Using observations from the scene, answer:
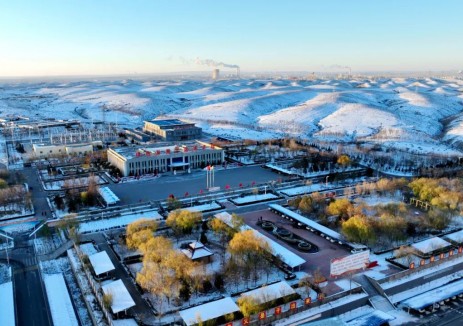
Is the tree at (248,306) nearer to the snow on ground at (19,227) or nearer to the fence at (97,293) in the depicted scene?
the fence at (97,293)

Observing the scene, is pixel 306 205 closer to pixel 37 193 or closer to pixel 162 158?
pixel 162 158

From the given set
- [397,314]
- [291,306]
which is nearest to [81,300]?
[291,306]

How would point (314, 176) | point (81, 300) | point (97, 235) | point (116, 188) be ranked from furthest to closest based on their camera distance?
point (314, 176)
point (116, 188)
point (97, 235)
point (81, 300)

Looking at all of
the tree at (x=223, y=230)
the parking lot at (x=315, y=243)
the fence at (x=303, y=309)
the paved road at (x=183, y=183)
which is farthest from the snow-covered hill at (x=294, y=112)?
the fence at (x=303, y=309)

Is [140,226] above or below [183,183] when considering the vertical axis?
above

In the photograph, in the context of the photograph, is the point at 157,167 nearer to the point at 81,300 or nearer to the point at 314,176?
the point at 314,176

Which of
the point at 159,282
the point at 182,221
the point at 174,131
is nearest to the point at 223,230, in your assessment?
the point at 182,221
